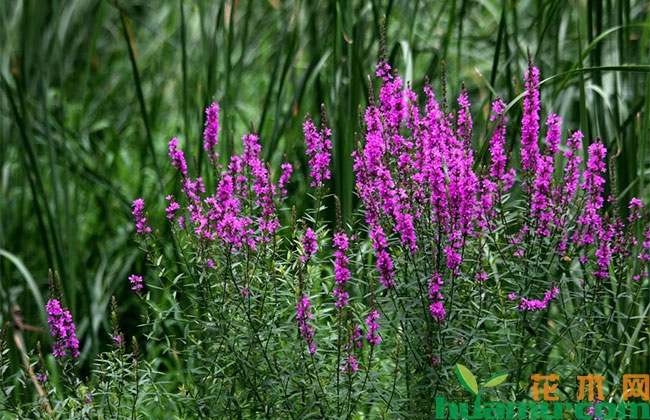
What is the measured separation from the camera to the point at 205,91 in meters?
2.71

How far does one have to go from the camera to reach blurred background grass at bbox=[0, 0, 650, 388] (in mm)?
2346

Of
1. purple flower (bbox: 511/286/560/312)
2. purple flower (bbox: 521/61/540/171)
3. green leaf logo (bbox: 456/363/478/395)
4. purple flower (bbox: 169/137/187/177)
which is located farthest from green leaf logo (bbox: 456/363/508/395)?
purple flower (bbox: 169/137/187/177)

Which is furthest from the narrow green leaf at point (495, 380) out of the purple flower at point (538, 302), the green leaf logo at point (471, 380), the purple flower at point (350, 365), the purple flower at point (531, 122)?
the purple flower at point (531, 122)

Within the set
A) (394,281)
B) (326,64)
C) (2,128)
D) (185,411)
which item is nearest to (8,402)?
(185,411)

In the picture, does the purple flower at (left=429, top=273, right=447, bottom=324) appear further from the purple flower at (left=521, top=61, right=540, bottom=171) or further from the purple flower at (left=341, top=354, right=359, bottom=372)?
the purple flower at (left=521, top=61, right=540, bottom=171)

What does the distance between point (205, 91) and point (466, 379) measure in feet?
4.33

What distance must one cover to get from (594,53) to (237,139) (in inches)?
69.6

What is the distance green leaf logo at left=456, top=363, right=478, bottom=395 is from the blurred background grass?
1.59ft

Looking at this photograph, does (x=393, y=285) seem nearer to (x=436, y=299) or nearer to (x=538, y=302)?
(x=436, y=299)

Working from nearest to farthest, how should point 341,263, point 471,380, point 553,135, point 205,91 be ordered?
point 341,263 < point 471,380 < point 553,135 < point 205,91

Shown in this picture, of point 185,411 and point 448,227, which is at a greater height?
point 448,227

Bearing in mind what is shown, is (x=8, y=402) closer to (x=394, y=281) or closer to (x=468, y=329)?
(x=394, y=281)

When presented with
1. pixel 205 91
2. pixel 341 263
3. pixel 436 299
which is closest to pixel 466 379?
pixel 436 299

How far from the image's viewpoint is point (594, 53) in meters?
2.46
